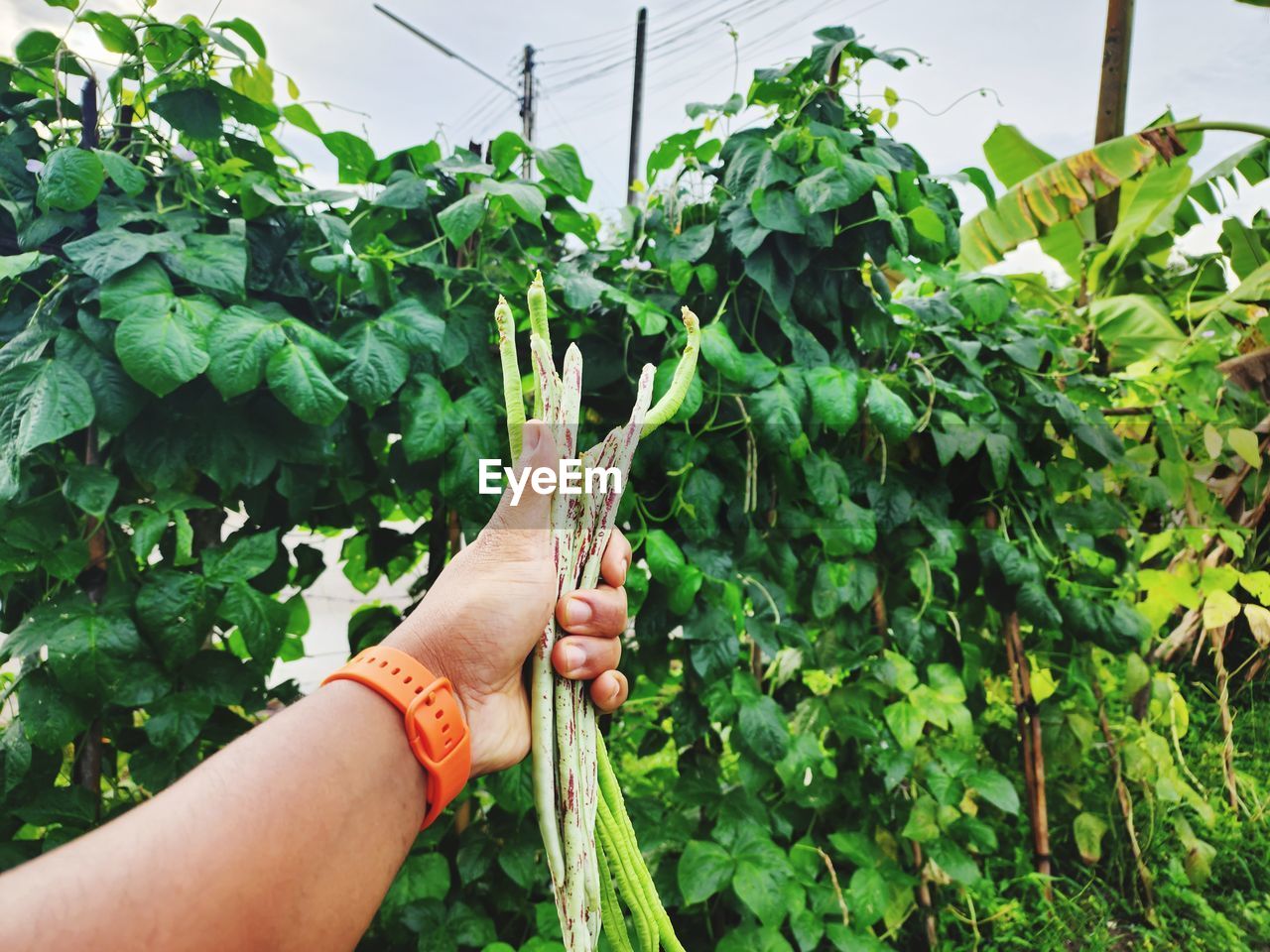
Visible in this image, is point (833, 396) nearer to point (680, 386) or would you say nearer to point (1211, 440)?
point (680, 386)

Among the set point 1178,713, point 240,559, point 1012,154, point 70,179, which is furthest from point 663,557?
point 1012,154

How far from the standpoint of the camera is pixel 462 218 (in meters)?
1.12

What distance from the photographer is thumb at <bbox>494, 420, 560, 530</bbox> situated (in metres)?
0.67

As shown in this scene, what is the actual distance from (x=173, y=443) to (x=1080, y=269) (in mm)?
3467

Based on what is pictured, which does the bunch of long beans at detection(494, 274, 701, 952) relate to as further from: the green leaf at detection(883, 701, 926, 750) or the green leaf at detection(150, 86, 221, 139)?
the green leaf at detection(883, 701, 926, 750)

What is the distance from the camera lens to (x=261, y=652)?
3.53ft

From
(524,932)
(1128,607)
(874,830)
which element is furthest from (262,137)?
(1128,607)

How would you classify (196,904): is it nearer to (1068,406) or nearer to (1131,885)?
(1068,406)

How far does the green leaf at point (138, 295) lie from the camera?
0.96 m

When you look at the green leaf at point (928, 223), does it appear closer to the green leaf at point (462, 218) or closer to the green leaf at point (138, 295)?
the green leaf at point (462, 218)

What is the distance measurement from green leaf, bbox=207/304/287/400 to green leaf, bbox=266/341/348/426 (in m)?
0.01

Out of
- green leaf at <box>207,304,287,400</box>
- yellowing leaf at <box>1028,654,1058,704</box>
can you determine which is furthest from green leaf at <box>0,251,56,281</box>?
yellowing leaf at <box>1028,654,1058,704</box>

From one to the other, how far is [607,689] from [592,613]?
0.07 meters

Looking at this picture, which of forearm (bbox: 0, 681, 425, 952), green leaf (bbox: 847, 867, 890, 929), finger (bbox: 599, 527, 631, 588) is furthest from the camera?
green leaf (bbox: 847, 867, 890, 929)
